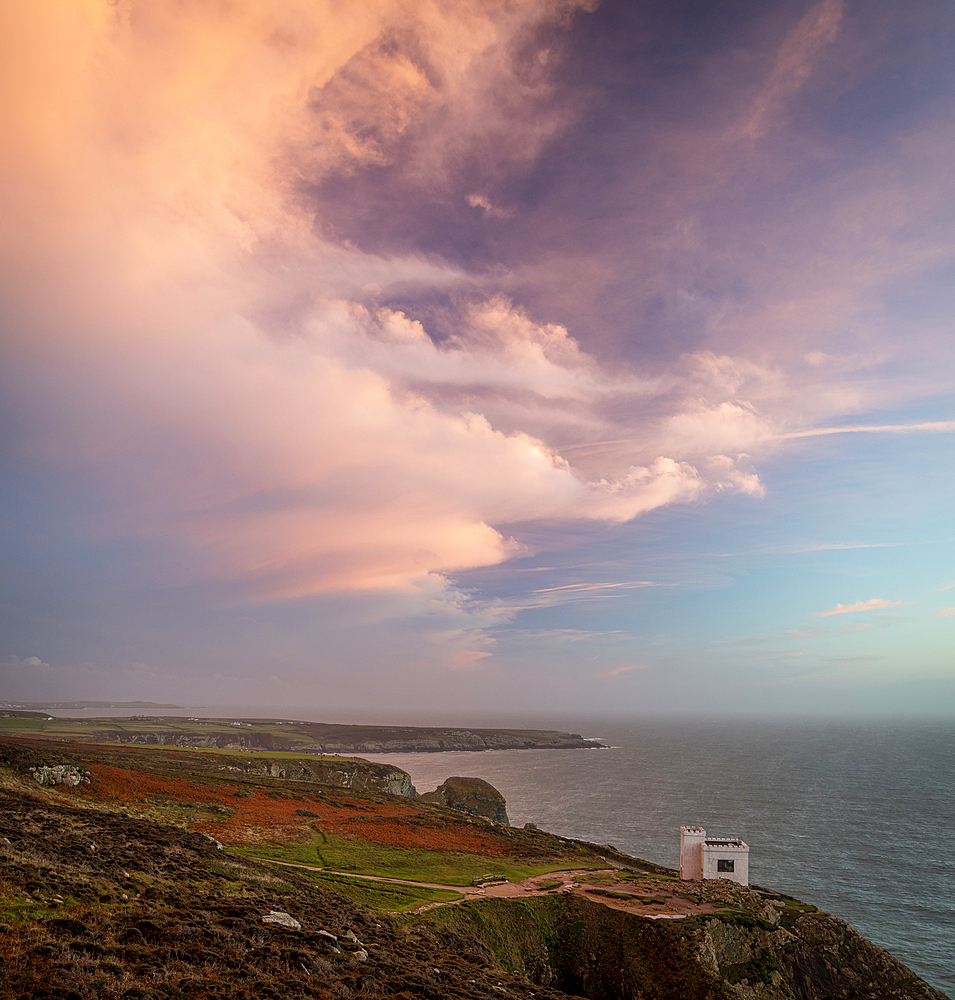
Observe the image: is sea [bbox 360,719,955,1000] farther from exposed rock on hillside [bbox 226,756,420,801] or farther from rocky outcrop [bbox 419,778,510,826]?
exposed rock on hillside [bbox 226,756,420,801]

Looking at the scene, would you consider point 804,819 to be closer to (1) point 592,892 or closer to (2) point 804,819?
(2) point 804,819

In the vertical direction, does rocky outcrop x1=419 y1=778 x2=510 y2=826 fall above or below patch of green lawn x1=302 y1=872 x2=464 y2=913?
below

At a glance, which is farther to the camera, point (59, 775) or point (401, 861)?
point (59, 775)

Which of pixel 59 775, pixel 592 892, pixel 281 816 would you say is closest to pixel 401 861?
pixel 592 892

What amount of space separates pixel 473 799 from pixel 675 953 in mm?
63857

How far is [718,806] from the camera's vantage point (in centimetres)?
11356

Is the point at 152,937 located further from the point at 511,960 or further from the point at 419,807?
the point at 419,807

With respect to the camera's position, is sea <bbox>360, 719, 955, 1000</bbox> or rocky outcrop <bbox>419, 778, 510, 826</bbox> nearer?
sea <bbox>360, 719, 955, 1000</bbox>

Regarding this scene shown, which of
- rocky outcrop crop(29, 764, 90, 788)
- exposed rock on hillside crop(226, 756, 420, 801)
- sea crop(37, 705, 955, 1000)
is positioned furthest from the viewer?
exposed rock on hillside crop(226, 756, 420, 801)

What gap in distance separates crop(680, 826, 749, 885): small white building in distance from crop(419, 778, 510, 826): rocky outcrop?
149 ft

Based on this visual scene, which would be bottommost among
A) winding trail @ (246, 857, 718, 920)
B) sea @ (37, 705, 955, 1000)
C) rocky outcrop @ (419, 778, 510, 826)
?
sea @ (37, 705, 955, 1000)

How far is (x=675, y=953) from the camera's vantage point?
118 ft

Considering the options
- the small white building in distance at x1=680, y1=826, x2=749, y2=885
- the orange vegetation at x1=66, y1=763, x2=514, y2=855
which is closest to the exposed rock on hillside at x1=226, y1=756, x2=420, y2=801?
the orange vegetation at x1=66, y1=763, x2=514, y2=855

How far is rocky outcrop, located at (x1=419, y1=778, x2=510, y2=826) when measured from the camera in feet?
306
